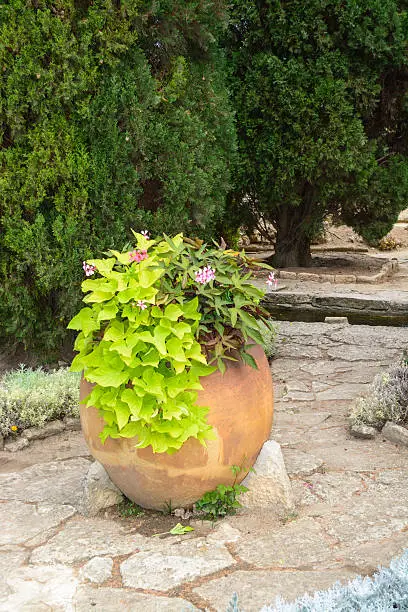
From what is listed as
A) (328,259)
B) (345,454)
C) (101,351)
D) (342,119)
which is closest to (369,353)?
(345,454)

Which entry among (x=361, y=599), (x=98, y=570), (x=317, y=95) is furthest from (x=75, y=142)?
(x=317, y=95)

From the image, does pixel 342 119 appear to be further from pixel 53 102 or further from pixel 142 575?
pixel 142 575

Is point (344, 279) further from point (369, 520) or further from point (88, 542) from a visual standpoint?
point (88, 542)

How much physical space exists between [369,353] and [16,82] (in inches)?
163

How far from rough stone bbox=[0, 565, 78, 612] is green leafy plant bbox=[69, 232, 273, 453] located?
0.63m

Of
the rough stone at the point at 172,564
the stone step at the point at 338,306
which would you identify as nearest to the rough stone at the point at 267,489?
the rough stone at the point at 172,564

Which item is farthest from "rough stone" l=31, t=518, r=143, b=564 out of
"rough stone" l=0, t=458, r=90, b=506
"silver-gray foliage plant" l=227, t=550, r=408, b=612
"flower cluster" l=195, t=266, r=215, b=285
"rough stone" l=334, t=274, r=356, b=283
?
"rough stone" l=334, t=274, r=356, b=283

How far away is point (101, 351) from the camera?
3.13m

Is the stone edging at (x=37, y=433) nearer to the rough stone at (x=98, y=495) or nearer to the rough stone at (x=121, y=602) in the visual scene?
the rough stone at (x=98, y=495)

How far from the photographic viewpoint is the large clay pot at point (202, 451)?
3121mm

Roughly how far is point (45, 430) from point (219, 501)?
6.16ft

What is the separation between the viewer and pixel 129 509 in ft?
11.2

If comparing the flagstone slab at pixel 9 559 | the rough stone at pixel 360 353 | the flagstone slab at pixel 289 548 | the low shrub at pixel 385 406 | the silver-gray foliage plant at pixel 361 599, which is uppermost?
the silver-gray foliage plant at pixel 361 599

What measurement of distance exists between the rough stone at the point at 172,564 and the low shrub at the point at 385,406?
1921mm
